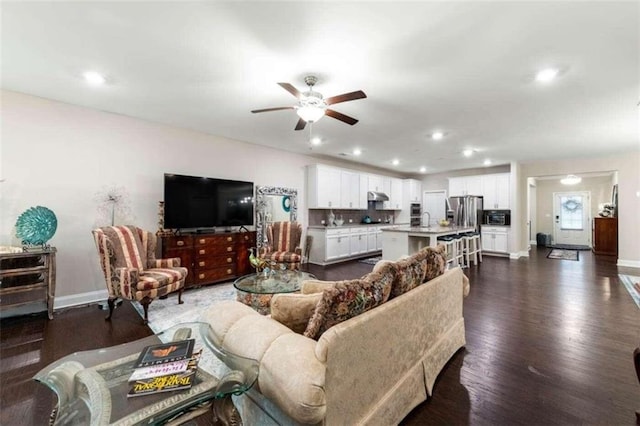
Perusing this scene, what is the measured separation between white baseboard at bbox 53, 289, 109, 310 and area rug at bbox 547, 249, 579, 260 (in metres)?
10.2

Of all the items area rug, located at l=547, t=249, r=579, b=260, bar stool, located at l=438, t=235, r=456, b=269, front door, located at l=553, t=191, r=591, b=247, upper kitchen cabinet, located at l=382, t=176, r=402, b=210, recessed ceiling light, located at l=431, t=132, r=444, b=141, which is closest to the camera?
recessed ceiling light, located at l=431, t=132, r=444, b=141

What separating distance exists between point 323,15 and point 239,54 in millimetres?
891

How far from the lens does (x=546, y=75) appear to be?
2.69 metres

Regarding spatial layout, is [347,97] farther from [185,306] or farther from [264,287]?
[185,306]

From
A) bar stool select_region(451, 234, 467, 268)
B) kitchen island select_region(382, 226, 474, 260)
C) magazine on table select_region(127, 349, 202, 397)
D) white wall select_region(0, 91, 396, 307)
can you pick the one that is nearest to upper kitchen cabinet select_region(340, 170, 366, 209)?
kitchen island select_region(382, 226, 474, 260)

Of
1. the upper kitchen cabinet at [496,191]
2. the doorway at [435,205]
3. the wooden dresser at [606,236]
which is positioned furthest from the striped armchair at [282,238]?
the wooden dresser at [606,236]

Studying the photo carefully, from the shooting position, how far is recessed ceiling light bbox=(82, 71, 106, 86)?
9.04ft

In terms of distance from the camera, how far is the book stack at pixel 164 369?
1.18 meters

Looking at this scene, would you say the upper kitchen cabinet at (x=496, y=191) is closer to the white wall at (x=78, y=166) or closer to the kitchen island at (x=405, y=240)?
the kitchen island at (x=405, y=240)

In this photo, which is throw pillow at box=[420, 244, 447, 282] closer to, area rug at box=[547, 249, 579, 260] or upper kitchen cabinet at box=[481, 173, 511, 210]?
upper kitchen cabinet at box=[481, 173, 511, 210]

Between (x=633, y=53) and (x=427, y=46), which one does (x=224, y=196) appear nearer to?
(x=427, y=46)

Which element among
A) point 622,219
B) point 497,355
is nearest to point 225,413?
point 497,355

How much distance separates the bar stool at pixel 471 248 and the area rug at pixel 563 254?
8.31ft

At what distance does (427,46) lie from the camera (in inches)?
88.4
